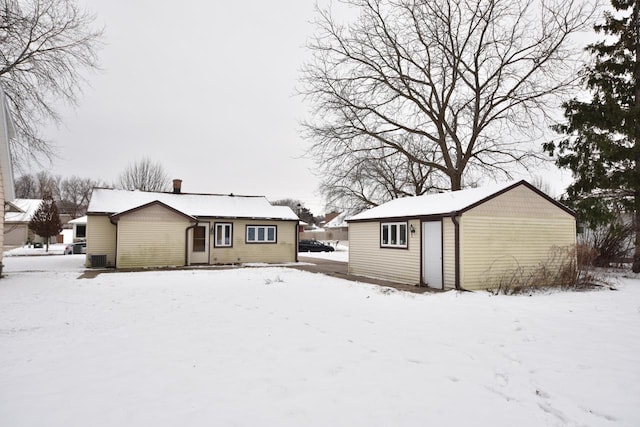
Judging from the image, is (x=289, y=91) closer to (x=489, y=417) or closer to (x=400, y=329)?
(x=400, y=329)

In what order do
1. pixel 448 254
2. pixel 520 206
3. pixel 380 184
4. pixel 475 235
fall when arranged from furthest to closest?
1. pixel 380 184
2. pixel 520 206
3. pixel 448 254
4. pixel 475 235

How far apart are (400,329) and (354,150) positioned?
17602 mm

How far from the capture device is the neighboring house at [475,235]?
11.8 meters

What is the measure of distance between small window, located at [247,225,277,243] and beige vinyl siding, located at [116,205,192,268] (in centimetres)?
379

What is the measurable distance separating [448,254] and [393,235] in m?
3.01

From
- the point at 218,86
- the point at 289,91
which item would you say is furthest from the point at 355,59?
the point at 218,86

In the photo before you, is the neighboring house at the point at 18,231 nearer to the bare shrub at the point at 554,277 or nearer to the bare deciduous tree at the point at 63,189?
the bare deciduous tree at the point at 63,189

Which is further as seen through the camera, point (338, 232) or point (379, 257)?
point (338, 232)

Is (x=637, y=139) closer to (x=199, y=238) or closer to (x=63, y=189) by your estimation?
(x=199, y=238)

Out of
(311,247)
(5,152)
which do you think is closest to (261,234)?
(5,152)

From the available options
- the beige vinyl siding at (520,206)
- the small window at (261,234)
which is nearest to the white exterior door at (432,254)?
the beige vinyl siding at (520,206)

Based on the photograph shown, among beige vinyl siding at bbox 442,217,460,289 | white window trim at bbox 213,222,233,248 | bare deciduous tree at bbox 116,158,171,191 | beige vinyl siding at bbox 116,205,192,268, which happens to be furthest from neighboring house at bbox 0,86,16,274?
bare deciduous tree at bbox 116,158,171,191

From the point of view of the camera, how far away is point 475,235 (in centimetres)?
1187

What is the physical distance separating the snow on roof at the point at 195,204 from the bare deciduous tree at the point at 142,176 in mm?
23898
